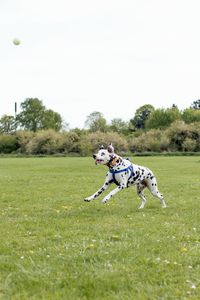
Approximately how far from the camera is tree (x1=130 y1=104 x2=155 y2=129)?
15062 centimetres

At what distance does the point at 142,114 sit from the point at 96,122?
2975 cm

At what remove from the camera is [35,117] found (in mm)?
141125

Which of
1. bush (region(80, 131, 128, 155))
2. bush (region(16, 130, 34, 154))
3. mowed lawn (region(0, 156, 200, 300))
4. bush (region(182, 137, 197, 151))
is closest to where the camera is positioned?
mowed lawn (region(0, 156, 200, 300))

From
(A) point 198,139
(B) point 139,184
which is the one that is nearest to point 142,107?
(A) point 198,139

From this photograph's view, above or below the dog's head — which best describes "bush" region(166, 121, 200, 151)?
above

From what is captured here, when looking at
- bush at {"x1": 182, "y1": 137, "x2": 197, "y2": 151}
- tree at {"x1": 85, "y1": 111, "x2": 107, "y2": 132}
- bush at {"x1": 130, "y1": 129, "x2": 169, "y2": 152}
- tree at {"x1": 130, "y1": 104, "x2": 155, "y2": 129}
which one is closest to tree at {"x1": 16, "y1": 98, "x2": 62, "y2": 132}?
tree at {"x1": 85, "y1": 111, "x2": 107, "y2": 132}

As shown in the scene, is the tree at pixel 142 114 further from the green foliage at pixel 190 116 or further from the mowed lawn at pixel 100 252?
the mowed lawn at pixel 100 252

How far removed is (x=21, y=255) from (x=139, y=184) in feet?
22.8

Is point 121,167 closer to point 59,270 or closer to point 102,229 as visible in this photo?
point 102,229

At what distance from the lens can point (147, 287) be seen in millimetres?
6465

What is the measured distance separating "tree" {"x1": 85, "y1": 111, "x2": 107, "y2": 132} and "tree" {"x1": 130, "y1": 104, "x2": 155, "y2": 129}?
14.9 metres

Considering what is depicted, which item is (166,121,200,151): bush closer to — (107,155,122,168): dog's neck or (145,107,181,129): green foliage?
(145,107,181,129): green foliage

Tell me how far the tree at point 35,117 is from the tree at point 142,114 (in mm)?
26313

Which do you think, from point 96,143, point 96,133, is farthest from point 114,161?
point 96,133
